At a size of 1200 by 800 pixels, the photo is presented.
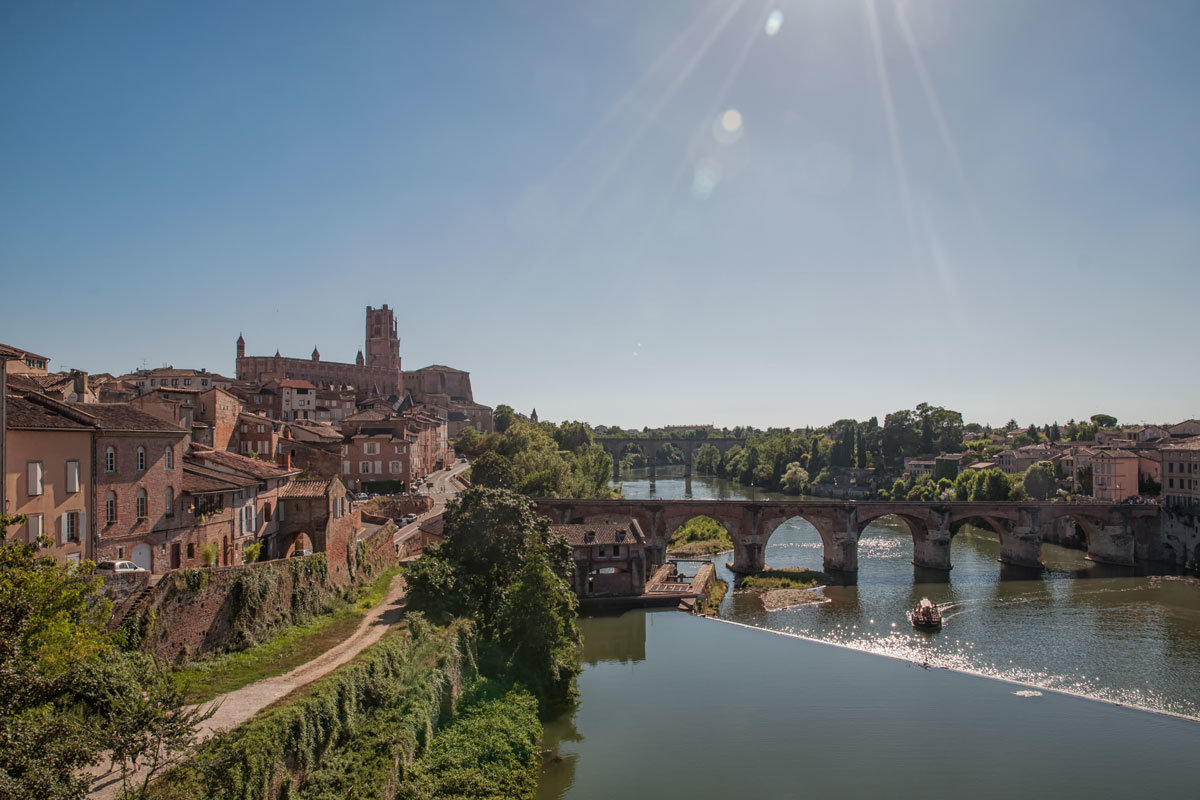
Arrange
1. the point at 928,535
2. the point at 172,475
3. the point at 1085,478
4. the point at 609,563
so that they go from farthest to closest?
the point at 1085,478
the point at 928,535
the point at 609,563
the point at 172,475

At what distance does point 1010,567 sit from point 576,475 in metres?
33.3

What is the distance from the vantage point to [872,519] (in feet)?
160

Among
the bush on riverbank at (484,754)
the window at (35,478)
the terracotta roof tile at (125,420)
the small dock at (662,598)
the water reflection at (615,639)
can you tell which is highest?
the terracotta roof tile at (125,420)

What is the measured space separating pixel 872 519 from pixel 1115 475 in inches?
995

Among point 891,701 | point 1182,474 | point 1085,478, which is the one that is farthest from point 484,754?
point 1085,478

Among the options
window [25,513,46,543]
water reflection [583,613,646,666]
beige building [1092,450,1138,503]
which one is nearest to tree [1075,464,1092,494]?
beige building [1092,450,1138,503]

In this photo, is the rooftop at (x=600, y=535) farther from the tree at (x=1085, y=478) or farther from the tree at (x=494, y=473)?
the tree at (x=1085, y=478)

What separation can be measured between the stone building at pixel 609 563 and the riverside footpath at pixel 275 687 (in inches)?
541

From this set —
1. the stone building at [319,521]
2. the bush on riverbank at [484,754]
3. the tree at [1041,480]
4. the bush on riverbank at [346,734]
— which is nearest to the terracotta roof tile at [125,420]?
the stone building at [319,521]

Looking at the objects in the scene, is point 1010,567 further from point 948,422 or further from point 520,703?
point 948,422

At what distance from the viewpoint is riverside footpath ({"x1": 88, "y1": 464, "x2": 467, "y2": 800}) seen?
10.7 metres

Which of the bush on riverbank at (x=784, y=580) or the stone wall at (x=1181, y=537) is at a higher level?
the stone wall at (x=1181, y=537)

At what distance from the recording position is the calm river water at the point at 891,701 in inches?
770

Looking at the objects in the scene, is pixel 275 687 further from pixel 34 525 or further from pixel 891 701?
pixel 891 701
